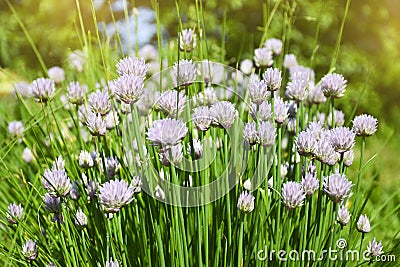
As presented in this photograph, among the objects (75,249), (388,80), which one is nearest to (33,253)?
(75,249)

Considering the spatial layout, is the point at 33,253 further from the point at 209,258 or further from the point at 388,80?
the point at 388,80

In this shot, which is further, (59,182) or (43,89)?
(43,89)

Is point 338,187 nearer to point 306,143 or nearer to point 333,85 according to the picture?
point 306,143

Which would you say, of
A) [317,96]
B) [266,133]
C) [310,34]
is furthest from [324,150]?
[310,34]

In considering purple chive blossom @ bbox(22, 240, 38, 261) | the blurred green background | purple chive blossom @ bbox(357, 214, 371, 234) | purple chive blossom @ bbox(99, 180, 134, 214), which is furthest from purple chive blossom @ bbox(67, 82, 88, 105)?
the blurred green background

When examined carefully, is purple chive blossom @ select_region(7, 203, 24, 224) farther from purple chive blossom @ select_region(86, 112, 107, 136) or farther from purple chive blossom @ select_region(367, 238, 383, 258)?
purple chive blossom @ select_region(367, 238, 383, 258)
